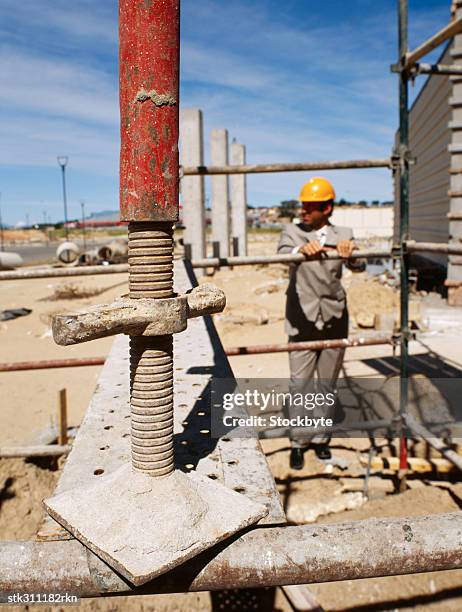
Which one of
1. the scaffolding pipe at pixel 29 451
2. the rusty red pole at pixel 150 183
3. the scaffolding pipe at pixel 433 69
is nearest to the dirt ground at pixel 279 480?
the scaffolding pipe at pixel 29 451

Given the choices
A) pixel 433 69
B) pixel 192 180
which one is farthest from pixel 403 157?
pixel 192 180

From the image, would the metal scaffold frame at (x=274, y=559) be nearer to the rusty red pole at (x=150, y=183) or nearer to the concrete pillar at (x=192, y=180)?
the rusty red pole at (x=150, y=183)

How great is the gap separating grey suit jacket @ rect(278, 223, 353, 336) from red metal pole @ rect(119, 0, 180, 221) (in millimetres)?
2989

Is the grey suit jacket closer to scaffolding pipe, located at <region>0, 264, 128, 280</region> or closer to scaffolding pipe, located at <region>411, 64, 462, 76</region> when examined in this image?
scaffolding pipe, located at <region>411, 64, 462, 76</region>

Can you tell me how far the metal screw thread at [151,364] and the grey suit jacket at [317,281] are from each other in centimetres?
295

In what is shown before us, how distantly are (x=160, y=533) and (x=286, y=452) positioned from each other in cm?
369

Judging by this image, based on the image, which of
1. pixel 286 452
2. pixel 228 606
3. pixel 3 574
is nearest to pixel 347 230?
pixel 286 452

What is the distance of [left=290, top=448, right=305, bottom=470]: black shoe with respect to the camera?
170 inches

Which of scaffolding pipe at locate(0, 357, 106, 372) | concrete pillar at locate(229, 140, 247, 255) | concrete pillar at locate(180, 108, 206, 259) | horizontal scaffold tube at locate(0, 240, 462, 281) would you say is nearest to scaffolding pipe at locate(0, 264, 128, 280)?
horizontal scaffold tube at locate(0, 240, 462, 281)

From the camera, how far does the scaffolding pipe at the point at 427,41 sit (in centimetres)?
300

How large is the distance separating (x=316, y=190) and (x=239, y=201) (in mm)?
16351

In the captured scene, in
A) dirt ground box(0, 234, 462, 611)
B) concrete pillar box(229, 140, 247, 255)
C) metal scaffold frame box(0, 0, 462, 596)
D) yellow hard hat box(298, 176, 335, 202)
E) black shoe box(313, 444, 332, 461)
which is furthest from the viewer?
concrete pillar box(229, 140, 247, 255)

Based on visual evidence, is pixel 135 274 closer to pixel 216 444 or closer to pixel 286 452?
pixel 216 444

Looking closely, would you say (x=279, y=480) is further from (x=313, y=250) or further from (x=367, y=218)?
(x=367, y=218)
